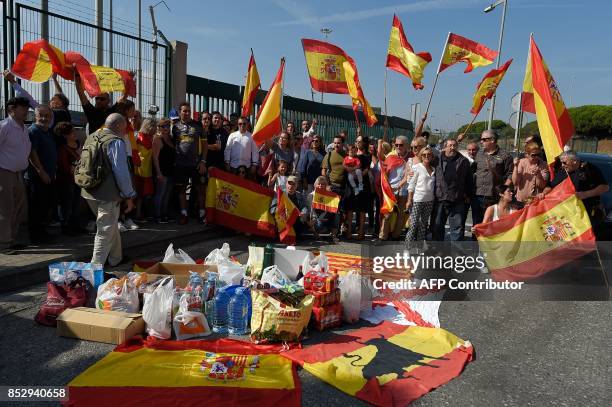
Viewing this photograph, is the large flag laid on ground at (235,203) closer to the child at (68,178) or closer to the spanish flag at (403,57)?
the child at (68,178)

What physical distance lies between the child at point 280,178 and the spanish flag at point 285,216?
296 mm

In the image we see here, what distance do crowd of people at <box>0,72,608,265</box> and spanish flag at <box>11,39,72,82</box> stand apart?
0.30 m

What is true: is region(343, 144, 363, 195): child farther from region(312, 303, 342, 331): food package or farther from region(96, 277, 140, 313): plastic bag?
region(96, 277, 140, 313): plastic bag

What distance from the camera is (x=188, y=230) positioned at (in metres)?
7.98

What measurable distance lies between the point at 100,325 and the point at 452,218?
16.3 feet

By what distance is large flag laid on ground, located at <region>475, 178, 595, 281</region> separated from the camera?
6.02 meters

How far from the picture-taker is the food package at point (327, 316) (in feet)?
14.6

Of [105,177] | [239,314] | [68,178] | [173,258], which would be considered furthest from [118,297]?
[68,178]

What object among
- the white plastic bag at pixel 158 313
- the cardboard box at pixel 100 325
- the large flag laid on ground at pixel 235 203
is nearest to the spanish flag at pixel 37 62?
the large flag laid on ground at pixel 235 203

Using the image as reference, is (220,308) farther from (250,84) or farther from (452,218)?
(250,84)

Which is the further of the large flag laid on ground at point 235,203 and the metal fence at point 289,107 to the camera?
the metal fence at point 289,107

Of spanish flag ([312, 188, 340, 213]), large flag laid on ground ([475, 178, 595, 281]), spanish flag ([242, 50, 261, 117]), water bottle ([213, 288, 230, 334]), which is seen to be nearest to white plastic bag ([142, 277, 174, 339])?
water bottle ([213, 288, 230, 334])

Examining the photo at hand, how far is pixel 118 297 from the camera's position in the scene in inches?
170

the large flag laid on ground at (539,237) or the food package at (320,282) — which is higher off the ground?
the large flag laid on ground at (539,237)
